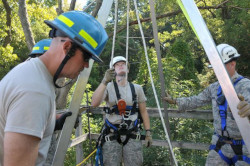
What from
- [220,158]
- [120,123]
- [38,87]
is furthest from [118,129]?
[38,87]

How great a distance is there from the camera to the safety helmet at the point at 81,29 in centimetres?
119

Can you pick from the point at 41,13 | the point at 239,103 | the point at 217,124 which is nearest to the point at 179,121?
the point at 217,124

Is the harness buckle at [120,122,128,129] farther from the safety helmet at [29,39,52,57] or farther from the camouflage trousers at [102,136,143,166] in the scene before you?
the safety helmet at [29,39,52,57]

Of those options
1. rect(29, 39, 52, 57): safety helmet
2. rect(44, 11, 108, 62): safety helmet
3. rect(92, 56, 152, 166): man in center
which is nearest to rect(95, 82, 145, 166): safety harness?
rect(92, 56, 152, 166): man in center

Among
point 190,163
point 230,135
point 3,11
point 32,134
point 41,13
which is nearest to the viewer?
point 32,134

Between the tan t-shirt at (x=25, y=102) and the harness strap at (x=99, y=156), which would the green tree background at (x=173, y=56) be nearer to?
the harness strap at (x=99, y=156)

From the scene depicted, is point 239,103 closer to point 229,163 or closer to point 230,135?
point 230,135

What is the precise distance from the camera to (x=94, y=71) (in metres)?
20.4

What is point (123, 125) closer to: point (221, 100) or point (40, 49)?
point (221, 100)

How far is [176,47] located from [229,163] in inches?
486

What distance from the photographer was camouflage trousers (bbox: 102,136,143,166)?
2779 millimetres

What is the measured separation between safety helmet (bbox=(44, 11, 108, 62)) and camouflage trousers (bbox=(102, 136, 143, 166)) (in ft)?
5.63

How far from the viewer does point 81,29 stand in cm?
124

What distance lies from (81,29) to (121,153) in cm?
199
